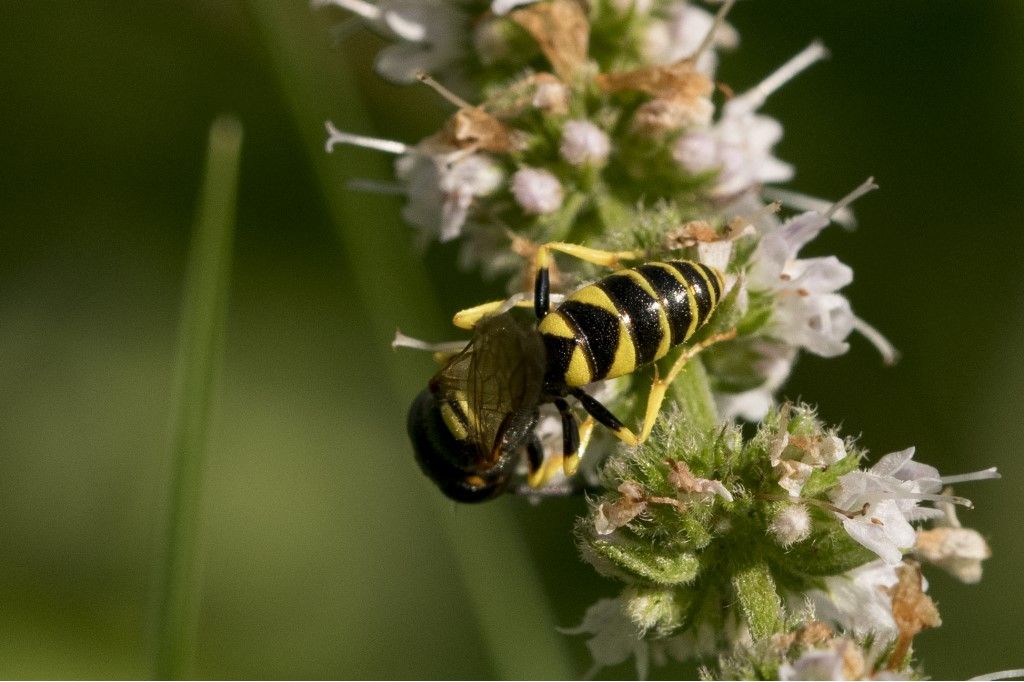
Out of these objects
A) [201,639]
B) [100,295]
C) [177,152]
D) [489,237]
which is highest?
[489,237]

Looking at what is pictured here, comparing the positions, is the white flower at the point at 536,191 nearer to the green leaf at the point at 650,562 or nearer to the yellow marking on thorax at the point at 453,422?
the yellow marking on thorax at the point at 453,422

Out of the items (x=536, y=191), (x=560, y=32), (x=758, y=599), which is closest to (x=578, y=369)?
(x=536, y=191)

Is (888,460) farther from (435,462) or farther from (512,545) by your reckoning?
(512,545)

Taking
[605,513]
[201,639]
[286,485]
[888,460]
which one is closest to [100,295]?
[286,485]

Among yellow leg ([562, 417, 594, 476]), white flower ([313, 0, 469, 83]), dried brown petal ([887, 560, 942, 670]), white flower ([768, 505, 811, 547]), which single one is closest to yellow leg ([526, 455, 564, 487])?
yellow leg ([562, 417, 594, 476])

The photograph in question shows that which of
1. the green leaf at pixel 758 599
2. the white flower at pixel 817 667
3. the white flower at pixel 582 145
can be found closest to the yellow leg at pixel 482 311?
the white flower at pixel 582 145

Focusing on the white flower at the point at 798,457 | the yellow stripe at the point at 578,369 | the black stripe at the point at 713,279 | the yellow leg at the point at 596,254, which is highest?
the black stripe at the point at 713,279

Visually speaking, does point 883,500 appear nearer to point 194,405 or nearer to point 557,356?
point 557,356

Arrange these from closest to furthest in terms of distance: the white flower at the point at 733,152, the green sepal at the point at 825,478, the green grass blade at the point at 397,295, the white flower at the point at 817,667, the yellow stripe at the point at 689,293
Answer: the white flower at the point at 817,667 → the green sepal at the point at 825,478 → the yellow stripe at the point at 689,293 → the white flower at the point at 733,152 → the green grass blade at the point at 397,295
